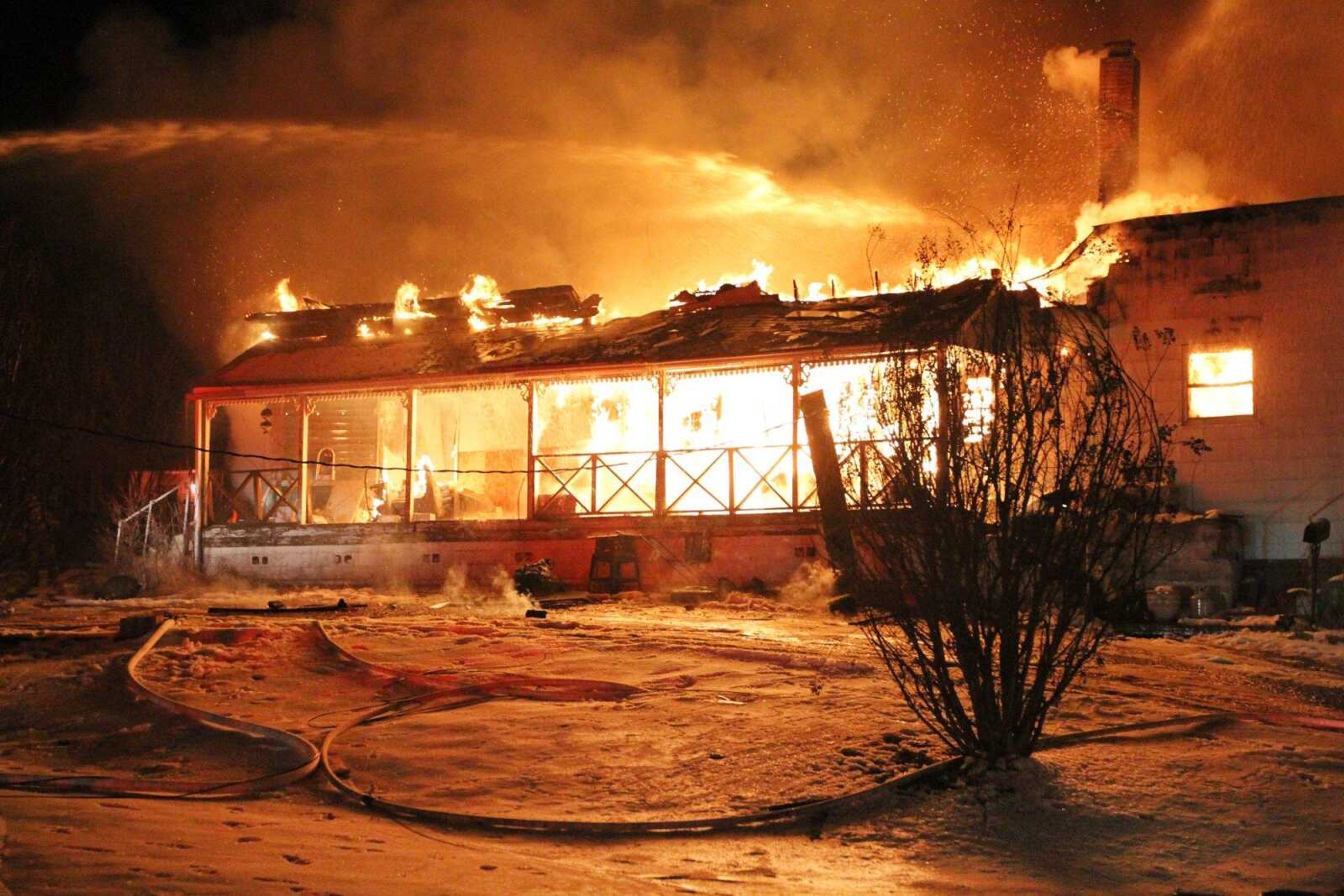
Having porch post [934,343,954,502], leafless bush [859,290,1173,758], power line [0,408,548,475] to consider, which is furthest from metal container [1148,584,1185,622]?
power line [0,408,548,475]

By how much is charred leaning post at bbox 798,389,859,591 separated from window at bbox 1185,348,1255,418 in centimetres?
583

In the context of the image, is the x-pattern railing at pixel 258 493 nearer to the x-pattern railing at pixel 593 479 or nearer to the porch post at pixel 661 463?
the x-pattern railing at pixel 593 479

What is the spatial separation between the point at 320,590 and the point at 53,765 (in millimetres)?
11894

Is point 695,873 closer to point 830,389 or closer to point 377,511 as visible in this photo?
point 830,389

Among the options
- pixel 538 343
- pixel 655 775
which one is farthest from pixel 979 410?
pixel 538 343

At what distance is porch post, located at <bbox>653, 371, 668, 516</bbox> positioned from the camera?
19.3 meters

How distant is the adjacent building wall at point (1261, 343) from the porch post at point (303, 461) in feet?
45.6

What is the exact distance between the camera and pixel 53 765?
7977mm

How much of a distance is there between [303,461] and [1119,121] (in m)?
16.2

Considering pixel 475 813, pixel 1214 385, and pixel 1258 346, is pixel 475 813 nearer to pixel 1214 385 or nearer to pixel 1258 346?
pixel 1214 385

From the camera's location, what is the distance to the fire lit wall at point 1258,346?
53.2ft

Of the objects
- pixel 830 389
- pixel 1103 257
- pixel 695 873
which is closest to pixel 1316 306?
pixel 1103 257

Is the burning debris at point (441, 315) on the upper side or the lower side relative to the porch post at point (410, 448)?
upper

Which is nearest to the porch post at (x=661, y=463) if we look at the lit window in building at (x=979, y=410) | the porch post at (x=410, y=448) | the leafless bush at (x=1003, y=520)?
the porch post at (x=410, y=448)
